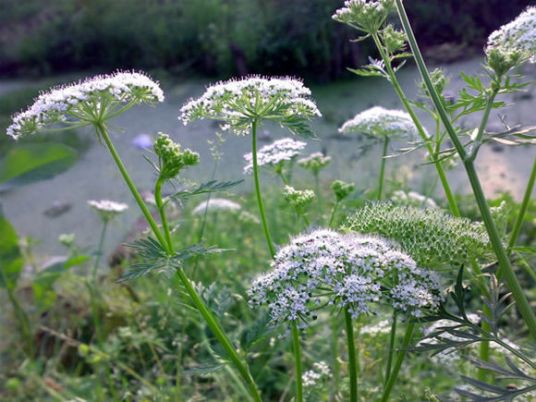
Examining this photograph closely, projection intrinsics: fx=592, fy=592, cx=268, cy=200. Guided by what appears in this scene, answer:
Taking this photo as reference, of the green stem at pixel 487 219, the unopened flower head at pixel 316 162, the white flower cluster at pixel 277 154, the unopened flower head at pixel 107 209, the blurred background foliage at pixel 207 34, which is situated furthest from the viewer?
the blurred background foliage at pixel 207 34

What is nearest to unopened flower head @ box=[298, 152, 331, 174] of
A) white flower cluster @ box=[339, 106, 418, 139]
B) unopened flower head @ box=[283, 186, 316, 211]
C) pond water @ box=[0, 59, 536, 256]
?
white flower cluster @ box=[339, 106, 418, 139]

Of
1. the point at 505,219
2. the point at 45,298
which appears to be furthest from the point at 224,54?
the point at 505,219

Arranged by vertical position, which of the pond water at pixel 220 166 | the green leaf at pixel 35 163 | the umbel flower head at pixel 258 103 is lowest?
the pond water at pixel 220 166

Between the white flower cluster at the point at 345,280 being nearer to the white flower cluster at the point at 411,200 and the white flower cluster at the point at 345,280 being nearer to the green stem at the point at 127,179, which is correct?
the green stem at the point at 127,179

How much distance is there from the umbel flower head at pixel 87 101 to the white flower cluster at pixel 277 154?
42 centimetres

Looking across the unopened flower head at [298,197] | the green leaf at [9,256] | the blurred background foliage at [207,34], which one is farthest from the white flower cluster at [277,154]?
the blurred background foliage at [207,34]

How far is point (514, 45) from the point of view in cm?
110

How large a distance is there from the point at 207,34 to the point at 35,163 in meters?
3.62

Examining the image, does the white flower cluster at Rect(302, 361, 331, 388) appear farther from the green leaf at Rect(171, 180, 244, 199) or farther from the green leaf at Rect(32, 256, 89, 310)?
the green leaf at Rect(32, 256, 89, 310)

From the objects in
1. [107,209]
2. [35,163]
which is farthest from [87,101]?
[35,163]

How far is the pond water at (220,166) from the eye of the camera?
3621mm

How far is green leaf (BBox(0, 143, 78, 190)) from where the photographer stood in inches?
97.1

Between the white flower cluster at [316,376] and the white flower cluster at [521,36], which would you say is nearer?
the white flower cluster at [521,36]

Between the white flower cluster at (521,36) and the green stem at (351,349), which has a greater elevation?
Result: the white flower cluster at (521,36)
